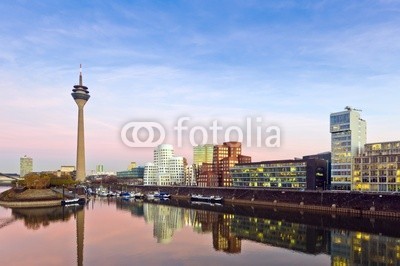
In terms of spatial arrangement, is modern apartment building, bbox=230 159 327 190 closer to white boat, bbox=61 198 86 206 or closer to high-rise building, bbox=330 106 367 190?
high-rise building, bbox=330 106 367 190

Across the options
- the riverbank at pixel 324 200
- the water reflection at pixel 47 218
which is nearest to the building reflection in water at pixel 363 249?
the riverbank at pixel 324 200

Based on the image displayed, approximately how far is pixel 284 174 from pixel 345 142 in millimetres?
28697

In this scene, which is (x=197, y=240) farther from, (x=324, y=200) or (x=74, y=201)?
(x=74, y=201)

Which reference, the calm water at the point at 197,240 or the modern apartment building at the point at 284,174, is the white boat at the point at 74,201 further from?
the modern apartment building at the point at 284,174

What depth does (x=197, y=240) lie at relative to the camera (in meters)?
66.1

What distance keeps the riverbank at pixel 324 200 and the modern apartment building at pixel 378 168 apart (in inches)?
817

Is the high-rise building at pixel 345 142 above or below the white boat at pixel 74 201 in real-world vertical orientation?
above

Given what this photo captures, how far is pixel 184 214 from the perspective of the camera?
105m

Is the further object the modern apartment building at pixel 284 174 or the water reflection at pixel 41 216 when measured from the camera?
the modern apartment building at pixel 284 174

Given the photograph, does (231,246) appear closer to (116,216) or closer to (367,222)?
(367,222)

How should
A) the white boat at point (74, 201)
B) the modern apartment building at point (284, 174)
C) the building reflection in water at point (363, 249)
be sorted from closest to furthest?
1. the building reflection in water at point (363, 249)
2. the white boat at point (74, 201)
3. the modern apartment building at point (284, 174)

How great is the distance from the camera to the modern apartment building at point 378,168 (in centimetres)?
11488

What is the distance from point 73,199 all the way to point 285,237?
8516cm

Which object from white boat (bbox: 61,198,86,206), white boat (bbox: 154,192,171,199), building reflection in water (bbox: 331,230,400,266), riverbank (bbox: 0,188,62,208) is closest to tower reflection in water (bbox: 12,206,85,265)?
white boat (bbox: 61,198,86,206)
